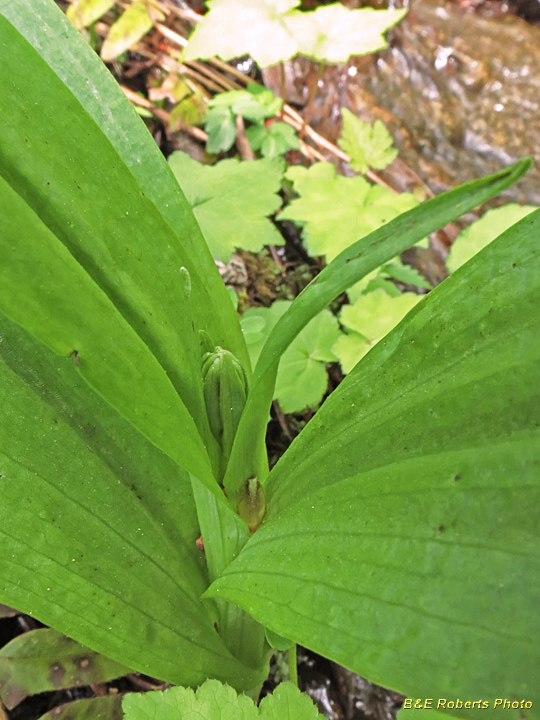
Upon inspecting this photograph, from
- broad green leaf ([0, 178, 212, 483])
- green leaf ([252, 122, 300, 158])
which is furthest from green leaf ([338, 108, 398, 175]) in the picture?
broad green leaf ([0, 178, 212, 483])

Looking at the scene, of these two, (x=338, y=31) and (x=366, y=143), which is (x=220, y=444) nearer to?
(x=366, y=143)

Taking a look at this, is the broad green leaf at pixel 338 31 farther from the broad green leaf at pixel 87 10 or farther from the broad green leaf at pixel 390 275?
the broad green leaf at pixel 390 275

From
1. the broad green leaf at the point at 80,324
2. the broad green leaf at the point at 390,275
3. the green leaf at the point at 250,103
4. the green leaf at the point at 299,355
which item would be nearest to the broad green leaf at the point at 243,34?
the green leaf at the point at 250,103

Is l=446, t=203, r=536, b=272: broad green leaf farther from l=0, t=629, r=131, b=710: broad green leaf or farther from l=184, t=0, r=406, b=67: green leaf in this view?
l=0, t=629, r=131, b=710: broad green leaf

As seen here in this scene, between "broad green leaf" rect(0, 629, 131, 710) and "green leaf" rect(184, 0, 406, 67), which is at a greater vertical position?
"green leaf" rect(184, 0, 406, 67)

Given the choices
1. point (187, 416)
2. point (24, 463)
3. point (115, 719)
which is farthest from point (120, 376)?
point (115, 719)

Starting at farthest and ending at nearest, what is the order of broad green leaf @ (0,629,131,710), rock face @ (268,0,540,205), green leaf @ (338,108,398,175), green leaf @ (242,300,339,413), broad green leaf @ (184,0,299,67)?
rock face @ (268,0,540,205) < green leaf @ (338,108,398,175) < broad green leaf @ (184,0,299,67) < green leaf @ (242,300,339,413) < broad green leaf @ (0,629,131,710)

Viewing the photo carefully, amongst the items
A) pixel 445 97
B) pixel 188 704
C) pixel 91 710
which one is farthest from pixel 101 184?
pixel 445 97
